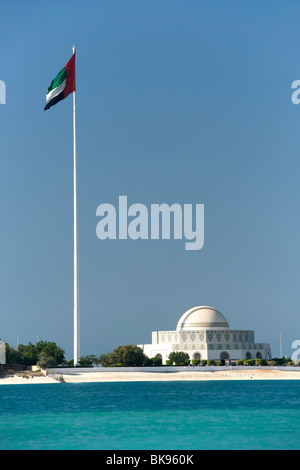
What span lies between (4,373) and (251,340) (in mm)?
89512

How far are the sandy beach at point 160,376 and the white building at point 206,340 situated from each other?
2746cm

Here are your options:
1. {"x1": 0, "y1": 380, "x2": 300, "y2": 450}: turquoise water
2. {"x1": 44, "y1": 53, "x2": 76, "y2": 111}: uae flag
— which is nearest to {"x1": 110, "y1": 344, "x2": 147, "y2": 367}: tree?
{"x1": 44, "y1": 53, "x2": 76, "y2": 111}: uae flag

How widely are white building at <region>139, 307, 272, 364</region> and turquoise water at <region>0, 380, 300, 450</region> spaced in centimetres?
11012

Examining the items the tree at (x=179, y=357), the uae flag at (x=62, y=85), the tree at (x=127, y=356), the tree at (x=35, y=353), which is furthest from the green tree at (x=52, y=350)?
the uae flag at (x=62, y=85)

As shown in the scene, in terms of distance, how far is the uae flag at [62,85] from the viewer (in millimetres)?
90500

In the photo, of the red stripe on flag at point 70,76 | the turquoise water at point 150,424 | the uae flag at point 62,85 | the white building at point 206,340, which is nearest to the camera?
the turquoise water at point 150,424

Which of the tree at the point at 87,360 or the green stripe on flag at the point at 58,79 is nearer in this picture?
the green stripe on flag at the point at 58,79

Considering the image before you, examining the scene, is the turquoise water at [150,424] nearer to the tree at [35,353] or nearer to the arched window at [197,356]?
the tree at [35,353]

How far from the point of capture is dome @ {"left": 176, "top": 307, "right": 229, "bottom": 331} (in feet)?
589

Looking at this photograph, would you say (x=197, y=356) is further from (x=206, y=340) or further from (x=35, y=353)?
(x=35, y=353)

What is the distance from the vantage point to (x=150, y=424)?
42.9m

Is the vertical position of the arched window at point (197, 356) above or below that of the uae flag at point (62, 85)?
below

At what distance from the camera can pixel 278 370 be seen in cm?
14462
